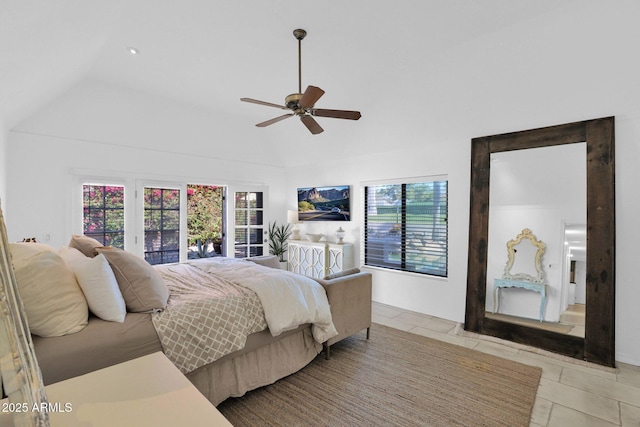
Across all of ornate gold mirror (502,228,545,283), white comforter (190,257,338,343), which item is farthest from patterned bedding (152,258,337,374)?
ornate gold mirror (502,228,545,283)

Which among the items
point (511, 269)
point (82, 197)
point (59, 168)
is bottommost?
point (511, 269)

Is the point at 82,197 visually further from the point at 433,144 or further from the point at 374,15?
the point at 433,144

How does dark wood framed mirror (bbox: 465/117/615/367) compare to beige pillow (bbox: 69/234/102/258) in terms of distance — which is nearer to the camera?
beige pillow (bbox: 69/234/102/258)

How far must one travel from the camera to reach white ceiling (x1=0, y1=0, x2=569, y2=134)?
86.1 inches

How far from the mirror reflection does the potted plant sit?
12.3ft

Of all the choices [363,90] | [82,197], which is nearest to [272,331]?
[363,90]

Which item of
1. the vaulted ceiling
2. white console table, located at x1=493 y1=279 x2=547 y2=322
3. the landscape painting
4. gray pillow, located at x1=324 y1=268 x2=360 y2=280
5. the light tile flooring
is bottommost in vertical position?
the light tile flooring

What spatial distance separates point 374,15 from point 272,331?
271 centimetres

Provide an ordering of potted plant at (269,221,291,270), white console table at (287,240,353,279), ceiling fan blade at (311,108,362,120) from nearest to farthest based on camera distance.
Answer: ceiling fan blade at (311,108,362,120) < white console table at (287,240,353,279) < potted plant at (269,221,291,270)

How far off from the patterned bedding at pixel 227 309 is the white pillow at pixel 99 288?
24cm

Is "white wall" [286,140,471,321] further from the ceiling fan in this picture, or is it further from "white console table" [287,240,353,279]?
the ceiling fan

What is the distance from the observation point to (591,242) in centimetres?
304

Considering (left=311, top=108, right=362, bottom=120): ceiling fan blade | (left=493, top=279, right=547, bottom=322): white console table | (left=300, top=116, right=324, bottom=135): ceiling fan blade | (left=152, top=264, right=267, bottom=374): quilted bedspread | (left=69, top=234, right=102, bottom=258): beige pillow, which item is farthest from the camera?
(left=493, top=279, right=547, bottom=322): white console table

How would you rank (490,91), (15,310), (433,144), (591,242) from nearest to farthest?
(15,310) → (591,242) → (490,91) → (433,144)
